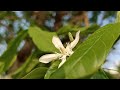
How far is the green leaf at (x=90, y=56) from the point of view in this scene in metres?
0.39

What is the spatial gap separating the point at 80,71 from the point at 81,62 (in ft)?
0.11

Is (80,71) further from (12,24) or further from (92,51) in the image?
(12,24)

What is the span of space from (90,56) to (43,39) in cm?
49

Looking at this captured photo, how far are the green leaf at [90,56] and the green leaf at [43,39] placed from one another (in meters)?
0.29

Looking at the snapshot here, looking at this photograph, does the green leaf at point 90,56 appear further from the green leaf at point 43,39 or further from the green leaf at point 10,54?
the green leaf at point 10,54

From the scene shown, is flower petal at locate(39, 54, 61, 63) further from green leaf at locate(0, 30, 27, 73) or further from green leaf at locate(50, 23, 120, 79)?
green leaf at locate(0, 30, 27, 73)

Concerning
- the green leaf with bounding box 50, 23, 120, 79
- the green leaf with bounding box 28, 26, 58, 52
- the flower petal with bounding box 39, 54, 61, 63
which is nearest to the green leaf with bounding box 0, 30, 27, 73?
the green leaf with bounding box 28, 26, 58, 52

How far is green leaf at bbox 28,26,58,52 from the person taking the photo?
85 cm

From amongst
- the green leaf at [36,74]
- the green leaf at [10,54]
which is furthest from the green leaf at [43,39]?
the green leaf at [36,74]

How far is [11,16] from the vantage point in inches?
64.3

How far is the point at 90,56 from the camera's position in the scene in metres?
0.43

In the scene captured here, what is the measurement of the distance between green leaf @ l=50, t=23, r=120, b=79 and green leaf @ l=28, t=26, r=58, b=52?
0.95 ft

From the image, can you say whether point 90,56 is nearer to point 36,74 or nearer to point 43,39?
Result: point 36,74
